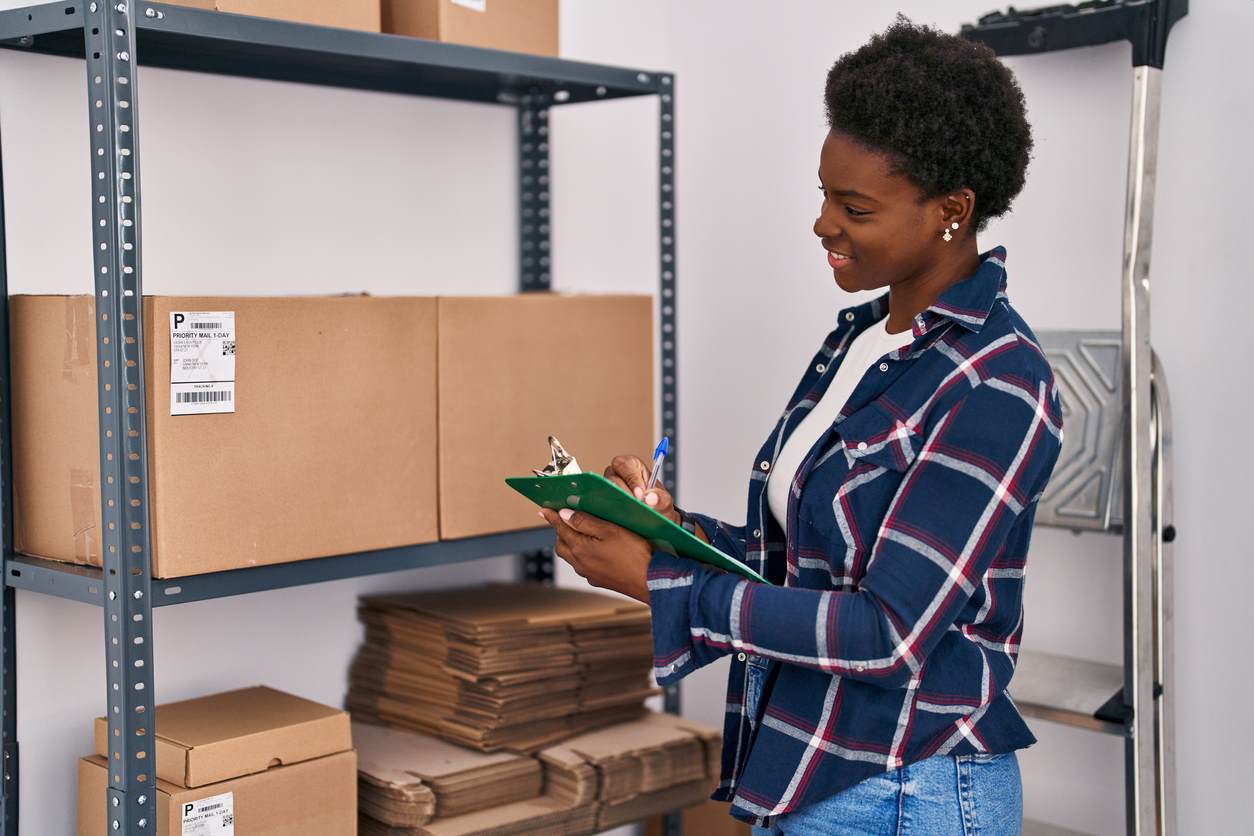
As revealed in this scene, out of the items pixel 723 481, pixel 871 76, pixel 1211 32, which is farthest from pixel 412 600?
pixel 1211 32

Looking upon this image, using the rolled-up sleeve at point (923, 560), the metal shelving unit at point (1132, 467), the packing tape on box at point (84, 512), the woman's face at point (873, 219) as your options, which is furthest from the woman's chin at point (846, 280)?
the packing tape on box at point (84, 512)

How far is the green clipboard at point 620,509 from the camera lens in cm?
138

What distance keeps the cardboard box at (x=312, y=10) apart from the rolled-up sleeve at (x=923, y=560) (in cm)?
109

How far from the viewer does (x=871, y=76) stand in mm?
1466

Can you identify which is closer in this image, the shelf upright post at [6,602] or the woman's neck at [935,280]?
the woman's neck at [935,280]

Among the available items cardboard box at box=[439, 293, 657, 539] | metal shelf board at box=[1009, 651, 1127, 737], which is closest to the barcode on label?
cardboard box at box=[439, 293, 657, 539]

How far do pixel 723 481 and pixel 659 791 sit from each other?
82 centimetres

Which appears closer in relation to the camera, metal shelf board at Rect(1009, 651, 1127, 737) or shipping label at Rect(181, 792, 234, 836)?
shipping label at Rect(181, 792, 234, 836)

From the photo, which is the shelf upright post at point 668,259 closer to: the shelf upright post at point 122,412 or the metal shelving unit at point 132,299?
the metal shelving unit at point 132,299

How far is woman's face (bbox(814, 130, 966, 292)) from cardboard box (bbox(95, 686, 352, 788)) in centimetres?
107

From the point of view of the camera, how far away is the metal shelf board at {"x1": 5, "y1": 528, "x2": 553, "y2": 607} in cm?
181

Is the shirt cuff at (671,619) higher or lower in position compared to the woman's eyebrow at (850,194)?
lower

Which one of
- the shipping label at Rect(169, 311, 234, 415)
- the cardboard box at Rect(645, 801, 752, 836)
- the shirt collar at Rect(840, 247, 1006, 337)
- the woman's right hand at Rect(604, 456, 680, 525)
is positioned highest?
the shirt collar at Rect(840, 247, 1006, 337)

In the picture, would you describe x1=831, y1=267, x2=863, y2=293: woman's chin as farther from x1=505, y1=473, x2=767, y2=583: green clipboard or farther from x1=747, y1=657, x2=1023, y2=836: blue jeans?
x1=747, y1=657, x2=1023, y2=836: blue jeans
